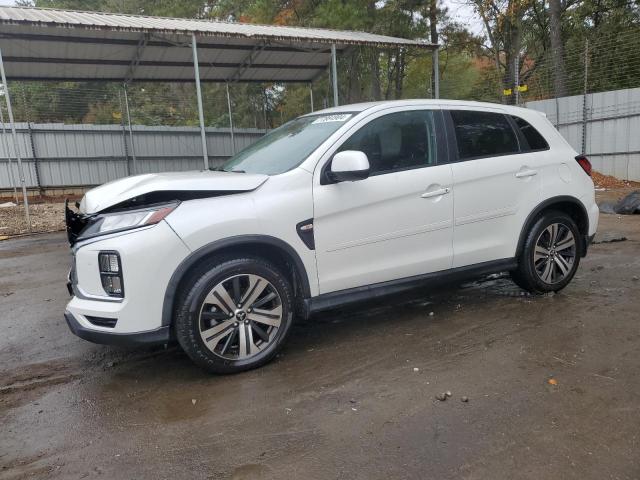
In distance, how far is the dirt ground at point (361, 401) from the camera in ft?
7.83

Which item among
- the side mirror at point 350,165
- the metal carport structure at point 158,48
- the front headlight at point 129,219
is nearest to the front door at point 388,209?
the side mirror at point 350,165

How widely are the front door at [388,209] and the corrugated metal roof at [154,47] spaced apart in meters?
7.56

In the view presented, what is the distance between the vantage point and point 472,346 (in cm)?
366

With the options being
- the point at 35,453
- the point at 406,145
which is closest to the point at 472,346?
the point at 406,145

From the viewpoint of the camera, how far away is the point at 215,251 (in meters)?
3.16

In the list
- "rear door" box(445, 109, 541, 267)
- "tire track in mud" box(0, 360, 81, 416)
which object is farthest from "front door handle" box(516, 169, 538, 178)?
"tire track in mud" box(0, 360, 81, 416)

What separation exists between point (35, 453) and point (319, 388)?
1573 mm

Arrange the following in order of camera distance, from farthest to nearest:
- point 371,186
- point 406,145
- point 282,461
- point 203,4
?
point 203,4 < point 406,145 < point 371,186 < point 282,461

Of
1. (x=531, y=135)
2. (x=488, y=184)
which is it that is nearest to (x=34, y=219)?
(x=488, y=184)

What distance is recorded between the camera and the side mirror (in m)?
3.32

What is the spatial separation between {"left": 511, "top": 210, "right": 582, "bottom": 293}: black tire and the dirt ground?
16cm

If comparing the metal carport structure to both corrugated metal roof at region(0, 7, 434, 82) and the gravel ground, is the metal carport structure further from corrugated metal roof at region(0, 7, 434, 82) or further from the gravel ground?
the gravel ground

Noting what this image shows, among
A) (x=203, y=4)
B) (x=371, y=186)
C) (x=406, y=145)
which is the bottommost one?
(x=371, y=186)

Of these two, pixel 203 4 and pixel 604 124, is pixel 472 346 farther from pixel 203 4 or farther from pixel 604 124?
pixel 203 4
